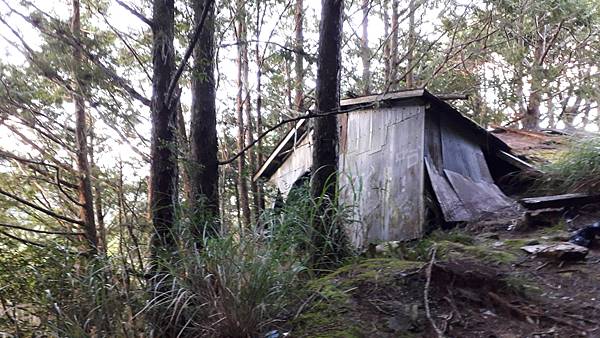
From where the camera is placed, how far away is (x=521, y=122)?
16.1 meters

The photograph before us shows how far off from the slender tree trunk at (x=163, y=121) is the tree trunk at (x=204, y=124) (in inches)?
11.0

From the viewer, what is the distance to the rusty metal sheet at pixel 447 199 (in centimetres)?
666

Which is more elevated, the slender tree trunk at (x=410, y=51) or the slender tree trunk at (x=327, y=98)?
the slender tree trunk at (x=410, y=51)

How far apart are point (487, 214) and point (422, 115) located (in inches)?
68.1

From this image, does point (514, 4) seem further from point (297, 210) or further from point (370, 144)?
point (297, 210)

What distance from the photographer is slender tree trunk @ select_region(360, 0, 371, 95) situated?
1295cm

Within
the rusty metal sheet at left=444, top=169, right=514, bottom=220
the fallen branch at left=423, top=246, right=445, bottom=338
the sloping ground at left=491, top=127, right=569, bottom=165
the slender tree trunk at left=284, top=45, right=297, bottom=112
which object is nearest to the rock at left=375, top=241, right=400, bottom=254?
the fallen branch at left=423, top=246, right=445, bottom=338

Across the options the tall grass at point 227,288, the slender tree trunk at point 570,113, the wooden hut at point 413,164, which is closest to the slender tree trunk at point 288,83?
the wooden hut at point 413,164

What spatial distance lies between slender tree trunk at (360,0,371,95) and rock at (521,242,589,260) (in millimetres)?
8649

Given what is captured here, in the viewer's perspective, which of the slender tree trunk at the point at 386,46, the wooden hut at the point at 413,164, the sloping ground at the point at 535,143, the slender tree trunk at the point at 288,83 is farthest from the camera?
the slender tree trunk at the point at 386,46

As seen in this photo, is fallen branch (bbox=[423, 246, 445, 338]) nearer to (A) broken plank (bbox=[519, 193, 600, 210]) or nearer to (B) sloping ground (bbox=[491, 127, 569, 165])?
(A) broken plank (bbox=[519, 193, 600, 210])

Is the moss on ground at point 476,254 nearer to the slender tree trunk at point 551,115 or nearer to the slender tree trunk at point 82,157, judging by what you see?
the slender tree trunk at point 82,157

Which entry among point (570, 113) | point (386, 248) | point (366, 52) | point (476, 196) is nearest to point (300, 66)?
point (366, 52)

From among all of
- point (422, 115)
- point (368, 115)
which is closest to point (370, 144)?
point (368, 115)
